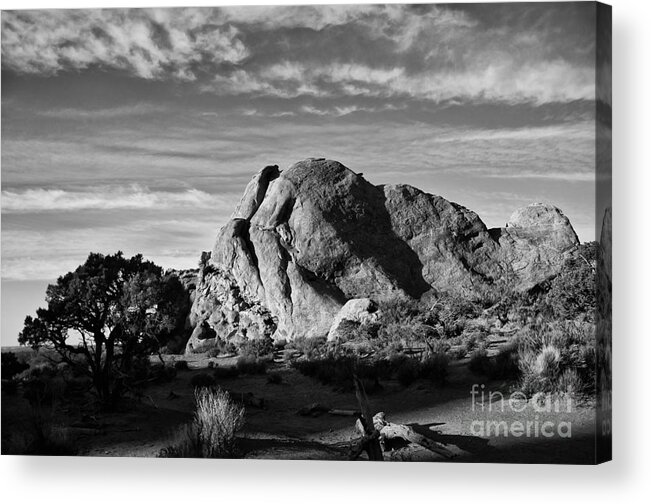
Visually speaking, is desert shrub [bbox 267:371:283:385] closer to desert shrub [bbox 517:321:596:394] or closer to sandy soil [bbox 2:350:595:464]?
sandy soil [bbox 2:350:595:464]

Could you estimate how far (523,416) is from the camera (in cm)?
1047

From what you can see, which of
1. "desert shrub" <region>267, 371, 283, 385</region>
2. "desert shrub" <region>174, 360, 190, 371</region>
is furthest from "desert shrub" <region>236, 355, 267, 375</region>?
"desert shrub" <region>174, 360, 190, 371</region>

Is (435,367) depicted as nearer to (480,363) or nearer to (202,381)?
(480,363)

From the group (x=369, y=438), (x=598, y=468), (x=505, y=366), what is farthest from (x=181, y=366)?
(x=598, y=468)

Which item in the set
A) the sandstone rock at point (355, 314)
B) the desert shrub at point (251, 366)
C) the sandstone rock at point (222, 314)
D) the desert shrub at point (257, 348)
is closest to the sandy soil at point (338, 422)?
the desert shrub at point (251, 366)

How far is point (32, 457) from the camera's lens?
11.3 m

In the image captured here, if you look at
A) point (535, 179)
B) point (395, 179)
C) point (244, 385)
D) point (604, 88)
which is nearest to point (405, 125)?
point (395, 179)

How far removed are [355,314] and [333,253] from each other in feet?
6.57

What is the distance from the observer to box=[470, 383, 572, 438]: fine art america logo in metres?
10.3

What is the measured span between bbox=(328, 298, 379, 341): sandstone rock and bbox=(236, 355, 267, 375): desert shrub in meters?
2.11

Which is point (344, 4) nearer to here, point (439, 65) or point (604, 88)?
point (439, 65)

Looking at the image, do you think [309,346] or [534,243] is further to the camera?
[534,243]

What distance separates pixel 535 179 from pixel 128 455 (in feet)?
24.5

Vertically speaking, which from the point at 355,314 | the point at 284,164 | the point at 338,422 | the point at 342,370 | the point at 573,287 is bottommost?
the point at 338,422
